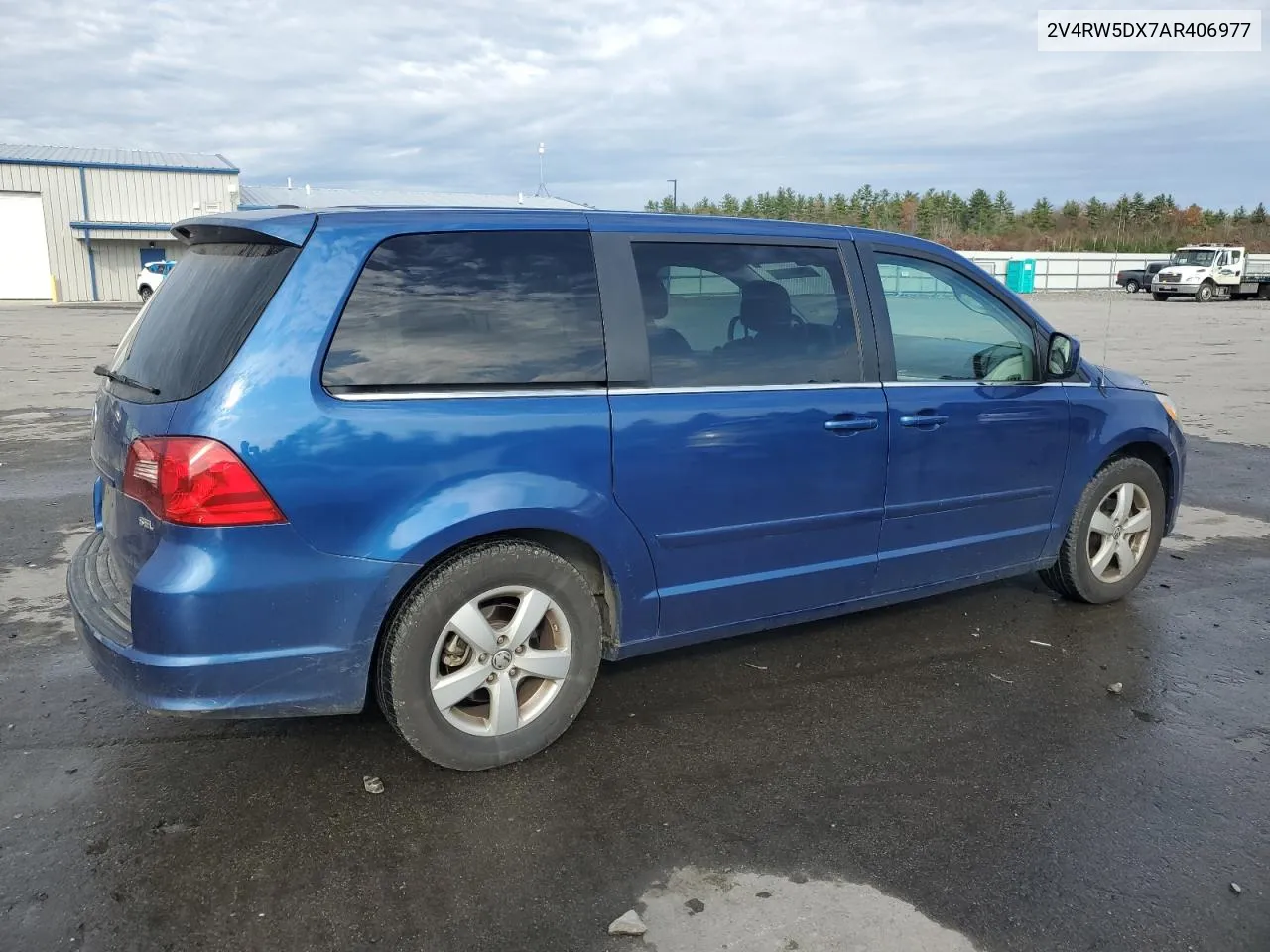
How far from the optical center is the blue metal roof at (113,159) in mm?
43184

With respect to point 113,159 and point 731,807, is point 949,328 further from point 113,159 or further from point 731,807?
point 113,159

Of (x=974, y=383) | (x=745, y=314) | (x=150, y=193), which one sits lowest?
(x=974, y=383)

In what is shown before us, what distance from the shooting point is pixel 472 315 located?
322 cm

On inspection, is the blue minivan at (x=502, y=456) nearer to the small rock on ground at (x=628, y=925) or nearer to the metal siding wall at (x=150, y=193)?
the small rock on ground at (x=628, y=925)

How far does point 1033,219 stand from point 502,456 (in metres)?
79.4

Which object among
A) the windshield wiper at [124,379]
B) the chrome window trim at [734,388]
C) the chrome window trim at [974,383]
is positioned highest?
the windshield wiper at [124,379]

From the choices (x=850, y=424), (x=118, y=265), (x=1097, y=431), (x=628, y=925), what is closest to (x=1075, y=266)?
(x=118, y=265)

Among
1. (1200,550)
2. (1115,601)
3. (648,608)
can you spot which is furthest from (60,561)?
(1200,550)

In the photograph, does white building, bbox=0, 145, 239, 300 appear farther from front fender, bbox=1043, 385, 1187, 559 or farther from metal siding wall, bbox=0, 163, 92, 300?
front fender, bbox=1043, 385, 1187, 559

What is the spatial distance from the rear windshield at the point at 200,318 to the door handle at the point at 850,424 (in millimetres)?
2031

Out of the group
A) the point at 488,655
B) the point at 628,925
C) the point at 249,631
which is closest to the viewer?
the point at 628,925

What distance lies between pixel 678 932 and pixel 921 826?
92cm

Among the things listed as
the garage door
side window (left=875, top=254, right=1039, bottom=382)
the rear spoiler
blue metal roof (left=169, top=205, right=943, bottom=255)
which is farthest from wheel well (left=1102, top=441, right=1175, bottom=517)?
the garage door

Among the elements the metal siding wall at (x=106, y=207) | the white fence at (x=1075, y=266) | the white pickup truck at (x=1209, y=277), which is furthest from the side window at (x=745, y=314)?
the white fence at (x=1075, y=266)
